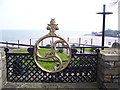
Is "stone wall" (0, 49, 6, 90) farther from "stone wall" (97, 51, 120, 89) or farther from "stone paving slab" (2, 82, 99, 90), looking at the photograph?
"stone wall" (97, 51, 120, 89)

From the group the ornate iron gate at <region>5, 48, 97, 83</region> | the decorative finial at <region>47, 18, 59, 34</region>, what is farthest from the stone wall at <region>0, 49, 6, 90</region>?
the decorative finial at <region>47, 18, 59, 34</region>

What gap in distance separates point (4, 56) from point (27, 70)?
72cm

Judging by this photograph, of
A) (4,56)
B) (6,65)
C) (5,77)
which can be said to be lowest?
(5,77)

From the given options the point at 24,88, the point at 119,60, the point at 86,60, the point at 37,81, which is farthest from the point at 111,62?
the point at 24,88

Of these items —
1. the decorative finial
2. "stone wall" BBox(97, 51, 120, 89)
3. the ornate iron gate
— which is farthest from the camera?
the ornate iron gate

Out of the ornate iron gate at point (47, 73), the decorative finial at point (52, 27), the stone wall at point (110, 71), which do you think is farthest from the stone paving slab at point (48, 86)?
the decorative finial at point (52, 27)

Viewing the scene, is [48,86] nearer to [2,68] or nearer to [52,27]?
[2,68]

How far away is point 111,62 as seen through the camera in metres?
3.71

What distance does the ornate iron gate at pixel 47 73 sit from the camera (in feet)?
13.5

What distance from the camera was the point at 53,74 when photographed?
4.13m

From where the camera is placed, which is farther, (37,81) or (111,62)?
(37,81)

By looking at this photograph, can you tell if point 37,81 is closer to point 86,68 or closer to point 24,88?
point 24,88

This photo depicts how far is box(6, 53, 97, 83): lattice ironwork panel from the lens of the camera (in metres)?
4.12

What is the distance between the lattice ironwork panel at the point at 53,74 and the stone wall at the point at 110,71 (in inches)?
17.7
